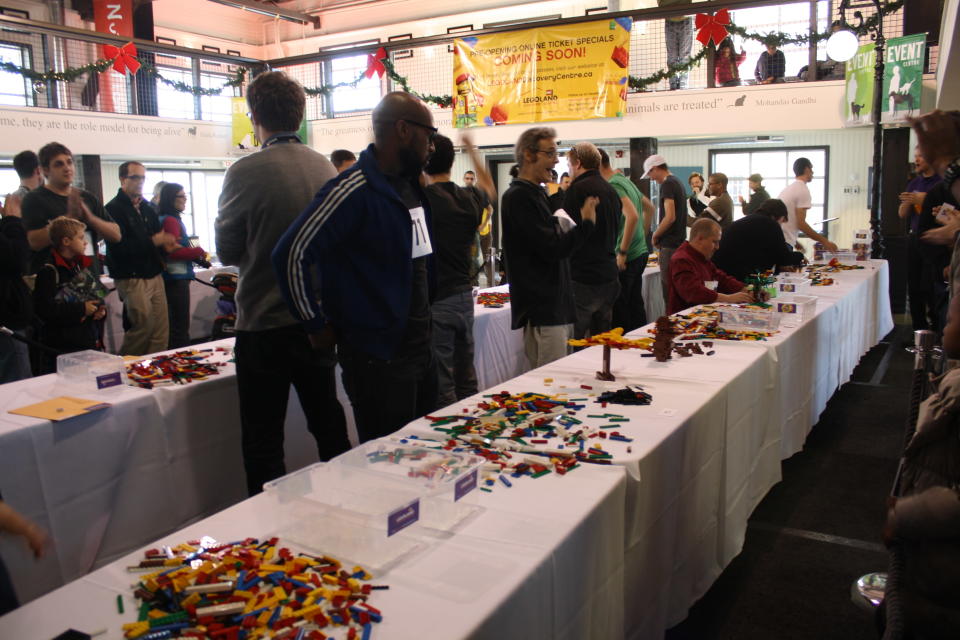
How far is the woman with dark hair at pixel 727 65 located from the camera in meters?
9.04

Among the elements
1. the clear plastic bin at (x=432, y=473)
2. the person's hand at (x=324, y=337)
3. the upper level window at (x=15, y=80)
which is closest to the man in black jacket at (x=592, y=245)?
the person's hand at (x=324, y=337)

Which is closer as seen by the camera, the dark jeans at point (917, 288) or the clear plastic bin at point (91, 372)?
the clear plastic bin at point (91, 372)

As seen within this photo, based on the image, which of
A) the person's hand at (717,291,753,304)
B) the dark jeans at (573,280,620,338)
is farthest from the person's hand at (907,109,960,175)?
the dark jeans at (573,280,620,338)

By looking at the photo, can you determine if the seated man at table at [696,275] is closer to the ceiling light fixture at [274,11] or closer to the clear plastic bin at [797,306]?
the clear plastic bin at [797,306]

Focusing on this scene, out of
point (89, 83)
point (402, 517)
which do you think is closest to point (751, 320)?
point (402, 517)

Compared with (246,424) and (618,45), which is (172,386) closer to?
(246,424)

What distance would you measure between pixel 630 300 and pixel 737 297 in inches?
55.5

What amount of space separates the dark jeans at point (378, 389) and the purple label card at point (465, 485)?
2.02 feet

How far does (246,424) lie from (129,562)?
1.07 m

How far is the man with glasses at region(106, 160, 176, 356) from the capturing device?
4.38 meters

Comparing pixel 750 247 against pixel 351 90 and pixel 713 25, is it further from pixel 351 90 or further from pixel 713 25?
pixel 351 90

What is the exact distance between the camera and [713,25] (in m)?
7.95

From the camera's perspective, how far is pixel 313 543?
1.22m

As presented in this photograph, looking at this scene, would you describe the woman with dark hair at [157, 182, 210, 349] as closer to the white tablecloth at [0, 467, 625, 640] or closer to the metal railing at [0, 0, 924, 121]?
the white tablecloth at [0, 467, 625, 640]
